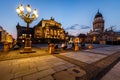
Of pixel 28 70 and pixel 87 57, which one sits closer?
pixel 28 70

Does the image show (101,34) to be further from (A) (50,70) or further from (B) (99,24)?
(A) (50,70)

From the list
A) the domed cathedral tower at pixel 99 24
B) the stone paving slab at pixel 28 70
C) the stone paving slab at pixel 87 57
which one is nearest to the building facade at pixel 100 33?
the domed cathedral tower at pixel 99 24

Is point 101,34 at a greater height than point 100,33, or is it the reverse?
point 100,33

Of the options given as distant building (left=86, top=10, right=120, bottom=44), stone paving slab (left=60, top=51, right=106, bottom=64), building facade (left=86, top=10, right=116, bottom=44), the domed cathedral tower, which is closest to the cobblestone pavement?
stone paving slab (left=60, top=51, right=106, bottom=64)

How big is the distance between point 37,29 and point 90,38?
5573 cm

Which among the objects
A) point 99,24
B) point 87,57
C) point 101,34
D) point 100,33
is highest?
point 99,24

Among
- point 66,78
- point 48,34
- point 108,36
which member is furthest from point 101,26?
point 66,78

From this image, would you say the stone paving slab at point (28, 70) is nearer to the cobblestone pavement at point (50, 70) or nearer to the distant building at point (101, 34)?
the cobblestone pavement at point (50, 70)

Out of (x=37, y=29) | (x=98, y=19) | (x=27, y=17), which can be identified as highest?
(x=98, y=19)

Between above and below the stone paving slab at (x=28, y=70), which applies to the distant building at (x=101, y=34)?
above

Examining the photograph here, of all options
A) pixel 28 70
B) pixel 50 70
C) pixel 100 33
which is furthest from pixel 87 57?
pixel 100 33

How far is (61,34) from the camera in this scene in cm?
5547

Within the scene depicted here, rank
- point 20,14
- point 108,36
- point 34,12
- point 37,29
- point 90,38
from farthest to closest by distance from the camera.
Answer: point 90,38 → point 108,36 → point 37,29 → point 34,12 → point 20,14

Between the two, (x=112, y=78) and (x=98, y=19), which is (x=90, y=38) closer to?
(x=98, y=19)
